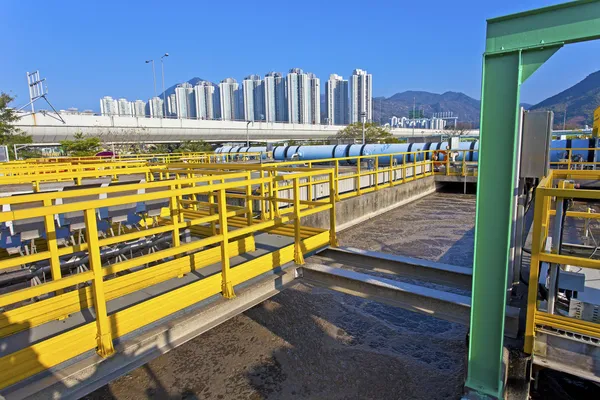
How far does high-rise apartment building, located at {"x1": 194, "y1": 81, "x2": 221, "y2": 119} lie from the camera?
111 meters

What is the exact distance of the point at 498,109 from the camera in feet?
8.18

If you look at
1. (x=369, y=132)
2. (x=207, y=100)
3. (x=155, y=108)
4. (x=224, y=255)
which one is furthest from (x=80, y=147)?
(x=207, y=100)

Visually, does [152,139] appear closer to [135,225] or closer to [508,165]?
[135,225]

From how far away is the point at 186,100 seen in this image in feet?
376

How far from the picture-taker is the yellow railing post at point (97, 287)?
8.36 ft

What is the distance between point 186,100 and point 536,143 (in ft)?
397

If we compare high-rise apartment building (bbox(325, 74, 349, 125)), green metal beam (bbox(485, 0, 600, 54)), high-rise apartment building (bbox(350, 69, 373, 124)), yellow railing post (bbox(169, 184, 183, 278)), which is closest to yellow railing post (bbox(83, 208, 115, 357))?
yellow railing post (bbox(169, 184, 183, 278))

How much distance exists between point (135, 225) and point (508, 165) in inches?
235

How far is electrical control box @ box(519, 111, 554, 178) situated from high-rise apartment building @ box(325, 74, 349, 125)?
131 metres

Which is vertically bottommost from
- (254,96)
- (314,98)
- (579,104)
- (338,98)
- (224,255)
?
(224,255)

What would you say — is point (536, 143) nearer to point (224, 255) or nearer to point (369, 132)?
point (224, 255)

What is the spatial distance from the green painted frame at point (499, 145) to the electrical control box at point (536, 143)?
2.04ft

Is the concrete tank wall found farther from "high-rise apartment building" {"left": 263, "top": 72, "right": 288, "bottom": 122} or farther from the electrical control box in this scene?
"high-rise apartment building" {"left": 263, "top": 72, "right": 288, "bottom": 122}

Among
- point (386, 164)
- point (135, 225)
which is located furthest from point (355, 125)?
point (135, 225)
